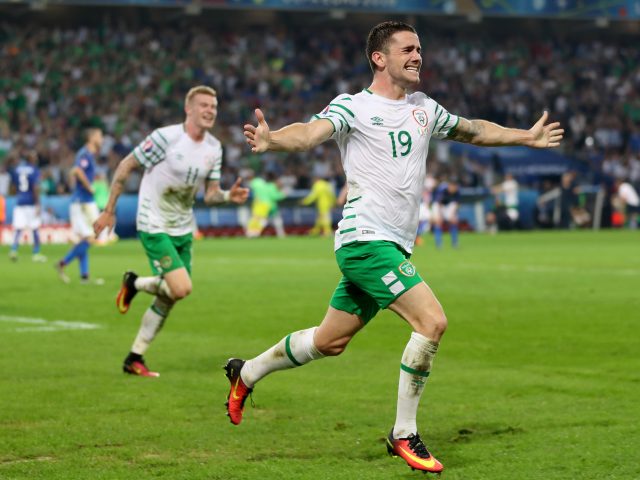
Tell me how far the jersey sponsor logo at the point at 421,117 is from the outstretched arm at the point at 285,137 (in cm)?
75

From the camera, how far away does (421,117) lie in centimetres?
716

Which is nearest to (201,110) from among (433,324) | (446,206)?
(433,324)

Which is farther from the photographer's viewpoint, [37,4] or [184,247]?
[37,4]

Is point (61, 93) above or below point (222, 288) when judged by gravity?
above

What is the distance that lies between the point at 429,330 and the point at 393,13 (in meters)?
47.4

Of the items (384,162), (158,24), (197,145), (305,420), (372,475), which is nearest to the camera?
(372,475)

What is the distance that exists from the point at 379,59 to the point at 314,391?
334 centimetres

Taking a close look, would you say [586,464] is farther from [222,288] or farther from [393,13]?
[393,13]

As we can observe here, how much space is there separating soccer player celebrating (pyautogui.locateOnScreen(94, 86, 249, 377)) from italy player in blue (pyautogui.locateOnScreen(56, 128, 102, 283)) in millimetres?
9488

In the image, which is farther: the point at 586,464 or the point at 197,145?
the point at 197,145

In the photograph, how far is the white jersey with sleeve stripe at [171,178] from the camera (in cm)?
1097

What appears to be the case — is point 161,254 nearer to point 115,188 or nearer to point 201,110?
point 115,188

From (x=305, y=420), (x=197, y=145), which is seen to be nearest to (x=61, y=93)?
(x=197, y=145)

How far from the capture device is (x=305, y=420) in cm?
821
